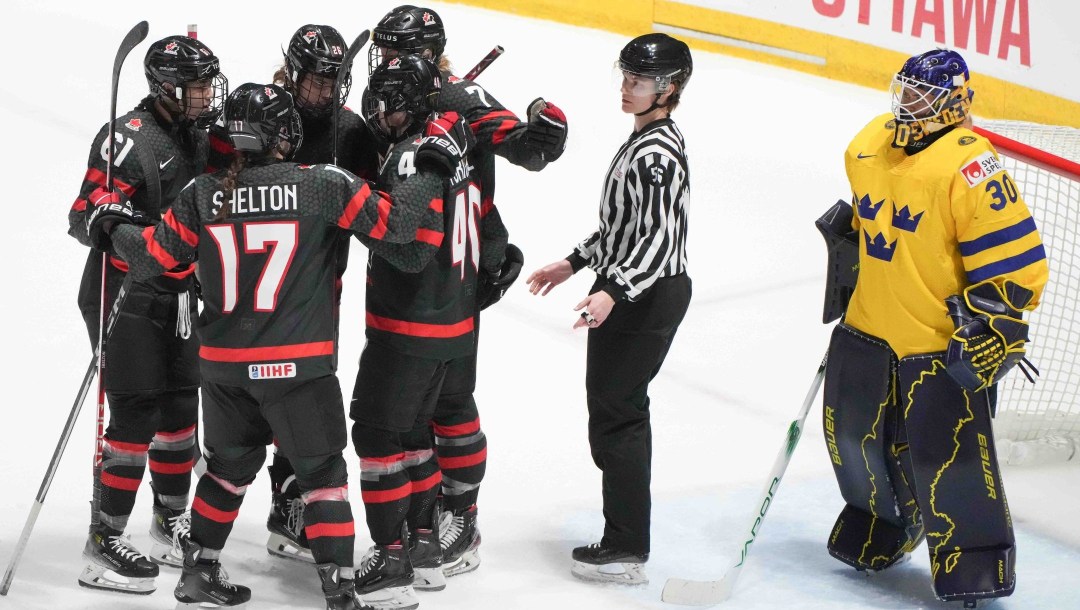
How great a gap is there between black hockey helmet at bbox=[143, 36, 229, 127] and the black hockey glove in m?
0.29

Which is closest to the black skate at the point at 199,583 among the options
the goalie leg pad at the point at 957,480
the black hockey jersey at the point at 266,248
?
the black hockey jersey at the point at 266,248

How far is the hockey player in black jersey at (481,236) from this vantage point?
129 inches

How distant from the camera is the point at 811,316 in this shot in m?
5.49

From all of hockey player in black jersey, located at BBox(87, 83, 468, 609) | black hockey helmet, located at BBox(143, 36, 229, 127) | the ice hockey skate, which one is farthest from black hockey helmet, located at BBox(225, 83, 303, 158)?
the ice hockey skate

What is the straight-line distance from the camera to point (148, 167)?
3.11 m

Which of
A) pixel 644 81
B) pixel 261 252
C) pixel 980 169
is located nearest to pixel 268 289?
pixel 261 252

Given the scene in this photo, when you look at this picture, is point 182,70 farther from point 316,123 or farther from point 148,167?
point 316,123

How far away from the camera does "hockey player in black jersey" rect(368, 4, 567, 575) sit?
3.28m

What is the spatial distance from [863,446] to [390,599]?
125 cm

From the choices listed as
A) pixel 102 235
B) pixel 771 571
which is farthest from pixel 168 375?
pixel 771 571

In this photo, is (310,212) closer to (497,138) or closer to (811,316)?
(497,138)

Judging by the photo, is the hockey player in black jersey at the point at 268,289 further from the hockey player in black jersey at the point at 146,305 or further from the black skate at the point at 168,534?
the black skate at the point at 168,534

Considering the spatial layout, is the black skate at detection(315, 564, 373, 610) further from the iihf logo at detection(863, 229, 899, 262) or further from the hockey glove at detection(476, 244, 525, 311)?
the iihf logo at detection(863, 229, 899, 262)

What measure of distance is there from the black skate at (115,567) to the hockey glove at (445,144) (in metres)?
1.17
